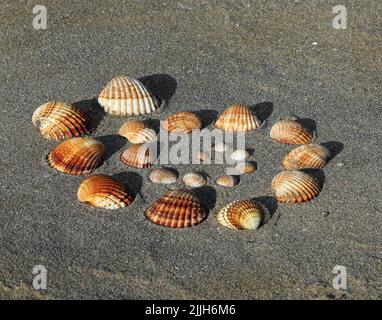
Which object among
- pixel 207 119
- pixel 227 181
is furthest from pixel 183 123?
pixel 227 181

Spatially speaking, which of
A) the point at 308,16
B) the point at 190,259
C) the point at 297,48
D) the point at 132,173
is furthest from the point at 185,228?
the point at 308,16

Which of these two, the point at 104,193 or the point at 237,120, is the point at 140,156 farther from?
the point at 237,120

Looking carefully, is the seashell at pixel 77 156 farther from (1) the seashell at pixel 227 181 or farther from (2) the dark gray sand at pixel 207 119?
(1) the seashell at pixel 227 181

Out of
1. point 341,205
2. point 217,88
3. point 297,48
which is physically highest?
point 297,48

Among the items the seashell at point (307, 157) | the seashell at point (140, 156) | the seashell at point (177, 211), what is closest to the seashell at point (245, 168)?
the seashell at point (307, 157)
